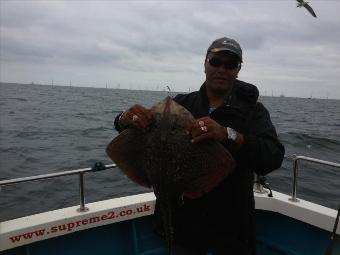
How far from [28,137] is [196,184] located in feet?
79.4

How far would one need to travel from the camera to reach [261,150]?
117 inches

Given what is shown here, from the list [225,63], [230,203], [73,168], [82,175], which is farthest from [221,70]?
[73,168]

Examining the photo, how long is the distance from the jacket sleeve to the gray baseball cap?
0.60 metres

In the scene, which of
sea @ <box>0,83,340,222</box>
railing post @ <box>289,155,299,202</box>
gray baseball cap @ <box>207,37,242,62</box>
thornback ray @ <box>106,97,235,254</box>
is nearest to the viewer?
thornback ray @ <box>106,97,235,254</box>

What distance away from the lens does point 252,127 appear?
325cm

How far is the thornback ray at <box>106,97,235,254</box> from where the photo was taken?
2848 millimetres

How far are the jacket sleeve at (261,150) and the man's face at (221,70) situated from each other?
1.35 feet

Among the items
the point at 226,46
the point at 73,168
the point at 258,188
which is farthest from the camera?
the point at 73,168

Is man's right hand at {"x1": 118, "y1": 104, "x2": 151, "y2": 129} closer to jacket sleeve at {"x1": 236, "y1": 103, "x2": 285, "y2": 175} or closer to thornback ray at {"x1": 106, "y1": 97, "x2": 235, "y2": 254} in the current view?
thornback ray at {"x1": 106, "y1": 97, "x2": 235, "y2": 254}

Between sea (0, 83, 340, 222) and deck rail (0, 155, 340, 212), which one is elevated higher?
deck rail (0, 155, 340, 212)

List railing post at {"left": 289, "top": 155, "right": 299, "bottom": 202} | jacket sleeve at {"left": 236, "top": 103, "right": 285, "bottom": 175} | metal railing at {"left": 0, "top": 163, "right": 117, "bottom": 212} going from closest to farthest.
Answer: jacket sleeve at {"left": 236, "top": 103, "right": 285, "bottom": 175}, metal railing at {"left": 0, "top": 163, "right": 117, "bottom": 212}, railing post at {"left": 289, "top": 155, "right": 299, "bottom": 202}

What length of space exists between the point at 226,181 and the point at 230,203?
0.19 metres

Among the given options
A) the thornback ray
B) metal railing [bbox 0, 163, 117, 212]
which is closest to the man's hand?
the thornback ray

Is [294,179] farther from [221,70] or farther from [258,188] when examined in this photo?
[221,70]
